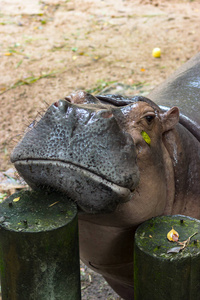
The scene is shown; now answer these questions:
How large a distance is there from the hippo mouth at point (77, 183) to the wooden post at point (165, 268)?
0.20 meters

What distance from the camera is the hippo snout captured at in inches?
78.7

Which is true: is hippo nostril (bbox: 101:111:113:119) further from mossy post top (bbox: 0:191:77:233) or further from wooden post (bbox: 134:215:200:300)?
wooden post (bbox: 134:215:200:300)

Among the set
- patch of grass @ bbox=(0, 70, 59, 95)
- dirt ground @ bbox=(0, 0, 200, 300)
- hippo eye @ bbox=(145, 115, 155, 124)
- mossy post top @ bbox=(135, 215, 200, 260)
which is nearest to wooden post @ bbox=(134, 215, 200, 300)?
mossy post top @ bbox=(135, 215, 200, 260)

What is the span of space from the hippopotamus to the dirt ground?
223cm

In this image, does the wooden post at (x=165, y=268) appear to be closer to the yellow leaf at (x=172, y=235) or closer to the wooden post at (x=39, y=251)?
the yellow leaf at (x=172, y=235)

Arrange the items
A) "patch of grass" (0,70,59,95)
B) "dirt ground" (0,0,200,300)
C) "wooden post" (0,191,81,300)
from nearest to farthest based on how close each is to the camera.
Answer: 1. "wooden post" (0,191,81,300)
2. "dirt ground" (0,0,200,300)
3. "patch of grass" (0,70,59,95)

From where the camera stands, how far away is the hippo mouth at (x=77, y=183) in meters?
2.00

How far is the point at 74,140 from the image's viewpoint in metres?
2.02

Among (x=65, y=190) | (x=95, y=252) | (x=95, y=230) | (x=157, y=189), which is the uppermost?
(x=65, y=190)

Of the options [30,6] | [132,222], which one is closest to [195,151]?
[132,222]

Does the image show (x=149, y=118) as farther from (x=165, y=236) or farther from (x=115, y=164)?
(x=165, y=236)

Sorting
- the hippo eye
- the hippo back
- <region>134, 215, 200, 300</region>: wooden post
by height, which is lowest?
<region>134, 215, 200, 300</region>: wooden post

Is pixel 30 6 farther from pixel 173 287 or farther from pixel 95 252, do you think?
pixel 173 287

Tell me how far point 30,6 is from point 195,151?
7.39 m
